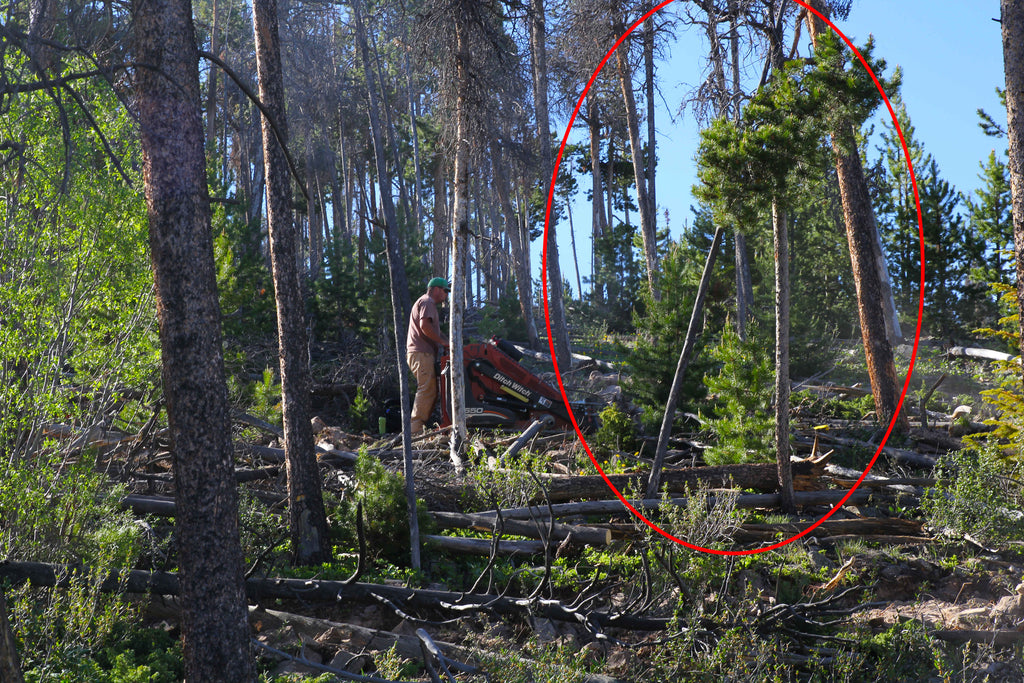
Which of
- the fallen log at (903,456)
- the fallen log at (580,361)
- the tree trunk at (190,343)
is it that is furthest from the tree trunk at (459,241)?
the fallen log at (580,361)

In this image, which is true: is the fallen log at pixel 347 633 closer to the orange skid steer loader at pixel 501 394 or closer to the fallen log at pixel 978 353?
the orange skid steer loader at pixel 501 394

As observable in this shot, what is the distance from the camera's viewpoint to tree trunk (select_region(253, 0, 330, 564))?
782cm

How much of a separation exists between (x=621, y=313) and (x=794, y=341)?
8.34 meters

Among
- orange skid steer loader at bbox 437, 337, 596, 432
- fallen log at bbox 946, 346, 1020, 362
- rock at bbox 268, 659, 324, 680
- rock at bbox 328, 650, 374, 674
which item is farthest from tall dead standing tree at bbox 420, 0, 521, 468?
fallen log at bbox 946, 346, 1020, 362

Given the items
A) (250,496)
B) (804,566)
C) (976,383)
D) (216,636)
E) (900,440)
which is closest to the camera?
(216,636)

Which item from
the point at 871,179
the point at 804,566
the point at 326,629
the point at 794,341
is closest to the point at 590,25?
the point at 794,341

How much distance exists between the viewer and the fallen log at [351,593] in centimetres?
645

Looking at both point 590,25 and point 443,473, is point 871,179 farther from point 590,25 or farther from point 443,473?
point 443,473

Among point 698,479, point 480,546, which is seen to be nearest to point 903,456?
point 698,479

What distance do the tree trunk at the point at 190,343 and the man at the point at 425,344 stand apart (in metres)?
6.54

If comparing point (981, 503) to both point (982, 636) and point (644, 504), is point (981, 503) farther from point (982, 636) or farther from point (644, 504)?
point (644, 504)

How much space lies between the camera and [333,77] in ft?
101

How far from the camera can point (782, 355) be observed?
859cm

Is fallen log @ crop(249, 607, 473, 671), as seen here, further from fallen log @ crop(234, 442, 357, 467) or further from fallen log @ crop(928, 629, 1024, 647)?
fallen log @ crop(928, 629, 1024, 647)
